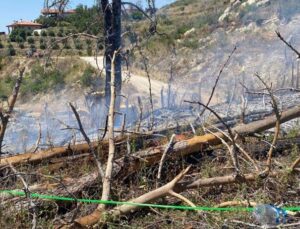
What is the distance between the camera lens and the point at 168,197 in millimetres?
4176

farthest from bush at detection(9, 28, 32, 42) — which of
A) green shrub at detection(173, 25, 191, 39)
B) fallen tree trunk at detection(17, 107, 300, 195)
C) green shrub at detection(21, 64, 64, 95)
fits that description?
fallen tree trunk at detection(17, 107, 300, 195)

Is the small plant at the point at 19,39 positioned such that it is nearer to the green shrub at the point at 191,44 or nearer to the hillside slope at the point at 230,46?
the hillside slope at the point at 230,46

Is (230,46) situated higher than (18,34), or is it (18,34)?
(18,34)

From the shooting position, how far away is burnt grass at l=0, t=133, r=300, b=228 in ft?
12.3

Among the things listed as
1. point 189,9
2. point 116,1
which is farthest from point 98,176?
point 189,9

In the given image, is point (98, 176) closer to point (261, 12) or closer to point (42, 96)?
point (42, 96)

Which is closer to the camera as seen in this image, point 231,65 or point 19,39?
point 231,65

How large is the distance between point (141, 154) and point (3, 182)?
116cm

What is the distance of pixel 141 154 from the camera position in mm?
4492

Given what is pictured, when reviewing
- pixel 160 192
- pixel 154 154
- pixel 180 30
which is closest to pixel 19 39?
pixel 180 30

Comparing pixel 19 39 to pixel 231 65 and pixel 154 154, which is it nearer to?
pixel 231 65

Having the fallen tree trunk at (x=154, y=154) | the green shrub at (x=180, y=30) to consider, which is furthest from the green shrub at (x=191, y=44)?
the fallen tree trunk at (x=154, y=154)

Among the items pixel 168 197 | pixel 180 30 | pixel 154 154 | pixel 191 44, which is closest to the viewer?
pixel 168 197

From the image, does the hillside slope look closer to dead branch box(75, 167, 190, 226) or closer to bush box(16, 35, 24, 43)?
dead branch box(75, 167, 190, 226)
